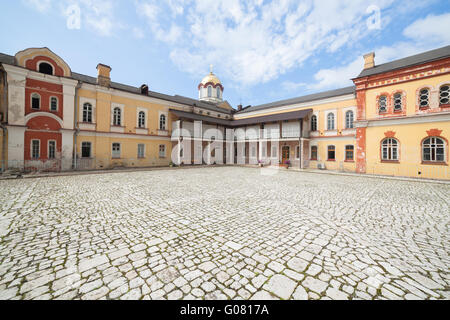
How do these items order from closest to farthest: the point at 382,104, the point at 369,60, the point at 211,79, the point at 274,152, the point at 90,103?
the point at 382,104 → the point at 90,103 → the point at 369,60 → the point at 274,152 → the point at 211,79

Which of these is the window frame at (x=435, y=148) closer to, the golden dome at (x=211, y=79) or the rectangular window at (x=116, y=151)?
the rectangular window at (x=116, y=151)

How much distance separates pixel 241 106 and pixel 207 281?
3562cm

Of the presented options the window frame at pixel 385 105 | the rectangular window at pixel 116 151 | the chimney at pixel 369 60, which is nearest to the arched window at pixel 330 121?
the window frame at pixel 385 105

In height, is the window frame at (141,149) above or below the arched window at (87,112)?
below

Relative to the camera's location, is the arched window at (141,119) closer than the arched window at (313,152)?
Yes

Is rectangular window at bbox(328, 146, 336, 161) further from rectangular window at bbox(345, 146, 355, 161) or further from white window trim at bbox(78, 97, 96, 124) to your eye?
white window trim at bbox(78, 97, 96, 124)

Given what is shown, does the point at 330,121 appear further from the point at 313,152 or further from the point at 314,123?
the point at 313,152

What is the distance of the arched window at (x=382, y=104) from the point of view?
15.9 meters

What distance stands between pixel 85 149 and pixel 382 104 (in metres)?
28.3

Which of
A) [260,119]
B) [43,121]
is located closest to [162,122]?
[43,121]

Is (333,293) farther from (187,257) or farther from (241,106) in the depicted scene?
(241,106)

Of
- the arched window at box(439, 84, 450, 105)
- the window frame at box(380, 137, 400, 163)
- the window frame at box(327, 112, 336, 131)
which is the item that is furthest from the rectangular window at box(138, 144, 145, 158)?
the arched window at box(439, 84, 450, 105)

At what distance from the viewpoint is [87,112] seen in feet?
57.3

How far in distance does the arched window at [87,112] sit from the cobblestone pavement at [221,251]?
13.9 m
